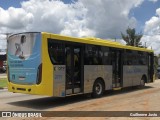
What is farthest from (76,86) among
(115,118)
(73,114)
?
(115,118)

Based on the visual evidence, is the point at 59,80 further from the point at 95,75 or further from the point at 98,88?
the point at 98,88

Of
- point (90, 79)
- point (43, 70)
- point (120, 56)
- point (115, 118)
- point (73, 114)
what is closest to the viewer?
point (115, 118)

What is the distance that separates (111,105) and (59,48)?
127 inches

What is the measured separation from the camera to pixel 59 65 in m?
14.1

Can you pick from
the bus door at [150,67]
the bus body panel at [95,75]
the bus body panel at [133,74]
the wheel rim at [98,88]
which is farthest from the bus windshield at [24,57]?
the bus door at [150,67]

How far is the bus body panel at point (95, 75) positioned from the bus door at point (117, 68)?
598 millimetres

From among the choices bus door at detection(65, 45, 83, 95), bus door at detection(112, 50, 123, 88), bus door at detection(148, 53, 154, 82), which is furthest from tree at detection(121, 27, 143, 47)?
bus door at detection(65, 45, 83, 95)

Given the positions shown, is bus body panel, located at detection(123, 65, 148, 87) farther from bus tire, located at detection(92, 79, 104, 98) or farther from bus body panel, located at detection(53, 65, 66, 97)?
bus body panel, located at detection(53, 65, 66, 97)

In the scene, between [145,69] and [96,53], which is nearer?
[96,53]

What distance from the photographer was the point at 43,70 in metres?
13.2

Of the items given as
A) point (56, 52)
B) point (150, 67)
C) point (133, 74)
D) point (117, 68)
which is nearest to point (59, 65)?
point (56, 52)

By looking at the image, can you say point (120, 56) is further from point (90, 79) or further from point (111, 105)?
point (111, 105)

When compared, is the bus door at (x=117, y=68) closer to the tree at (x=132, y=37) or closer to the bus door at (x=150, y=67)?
the bus door at (x=150, y=67)

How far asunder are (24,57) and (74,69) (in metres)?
2.43
